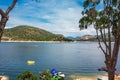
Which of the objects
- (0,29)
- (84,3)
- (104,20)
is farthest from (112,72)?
(0,29)

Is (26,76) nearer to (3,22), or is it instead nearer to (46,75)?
(46,75)

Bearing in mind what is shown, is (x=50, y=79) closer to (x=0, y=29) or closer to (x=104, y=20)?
(x=104, y=20)

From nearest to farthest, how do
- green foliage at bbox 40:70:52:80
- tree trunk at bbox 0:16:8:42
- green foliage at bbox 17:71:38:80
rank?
tree trunk at bbox 0:16:8:42
green foliage at bbox 17:71:38:80
green foliage at bbox 40:70:52:80

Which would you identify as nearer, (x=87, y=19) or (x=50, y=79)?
(x=87, y=19)

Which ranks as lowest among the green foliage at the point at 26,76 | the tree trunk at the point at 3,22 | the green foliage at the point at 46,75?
the green foliage at the point at 46,75

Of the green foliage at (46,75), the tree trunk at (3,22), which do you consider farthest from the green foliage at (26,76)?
the tree trunk at (3,22)

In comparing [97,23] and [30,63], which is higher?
[97,23]

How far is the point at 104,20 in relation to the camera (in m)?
16.6

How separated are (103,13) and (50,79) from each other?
757 cm

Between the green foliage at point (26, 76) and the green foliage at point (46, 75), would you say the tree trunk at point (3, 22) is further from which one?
the green foliage at point (46, 75)

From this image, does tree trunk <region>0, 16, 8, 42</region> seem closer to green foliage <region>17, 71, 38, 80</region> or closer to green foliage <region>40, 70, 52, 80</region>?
green foliage <region>17, 71, 38, 80</region>

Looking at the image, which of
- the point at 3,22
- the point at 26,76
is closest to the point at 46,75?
the point at 26,76

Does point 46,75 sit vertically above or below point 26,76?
below

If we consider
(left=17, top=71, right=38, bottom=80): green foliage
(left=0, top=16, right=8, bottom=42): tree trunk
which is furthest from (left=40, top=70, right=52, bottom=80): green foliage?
(left=0, top=16, right=8, bottom=42): tree trunk
